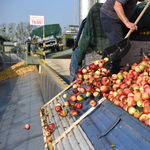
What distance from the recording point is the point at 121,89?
2.13 metres

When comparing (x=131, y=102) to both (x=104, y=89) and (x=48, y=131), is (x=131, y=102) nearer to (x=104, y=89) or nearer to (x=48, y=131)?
(x=104, y=89)

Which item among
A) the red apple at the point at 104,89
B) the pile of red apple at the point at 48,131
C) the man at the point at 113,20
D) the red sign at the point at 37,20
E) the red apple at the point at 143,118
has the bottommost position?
the pile of red apple at the point at 48,131

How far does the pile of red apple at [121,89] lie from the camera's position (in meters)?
1.61

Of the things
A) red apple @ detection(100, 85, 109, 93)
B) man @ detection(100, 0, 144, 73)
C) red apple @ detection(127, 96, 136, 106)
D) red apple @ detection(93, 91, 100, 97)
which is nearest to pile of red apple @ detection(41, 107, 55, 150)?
red apple @ detection(93, 91, 100, 97)

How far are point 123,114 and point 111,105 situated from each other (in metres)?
0.28

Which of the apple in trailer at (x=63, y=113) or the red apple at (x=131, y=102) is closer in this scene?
the red apple at (x=131, y=102)

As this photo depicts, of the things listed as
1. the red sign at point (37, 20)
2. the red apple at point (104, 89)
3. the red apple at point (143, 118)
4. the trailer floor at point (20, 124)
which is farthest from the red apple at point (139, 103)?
the red sign at point (37, 20)

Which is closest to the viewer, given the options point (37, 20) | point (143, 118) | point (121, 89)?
point (143, 118)

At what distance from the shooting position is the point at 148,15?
13.5 feet

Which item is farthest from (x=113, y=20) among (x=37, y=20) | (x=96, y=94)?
(x=37, y=20)

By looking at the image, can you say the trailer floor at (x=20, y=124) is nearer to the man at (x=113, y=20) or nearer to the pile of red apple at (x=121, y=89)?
the pile of red apple at (x=121, y=89)

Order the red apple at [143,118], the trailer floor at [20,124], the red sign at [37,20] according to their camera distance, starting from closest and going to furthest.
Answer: the red apple at [143,118]
the trailer floor at [20,124]
the red sign at [37,20]

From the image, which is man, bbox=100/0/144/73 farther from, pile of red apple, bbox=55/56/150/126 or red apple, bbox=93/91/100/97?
red apple, bbox=93/91/100/97

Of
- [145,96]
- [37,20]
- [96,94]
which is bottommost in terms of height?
[96,94]
